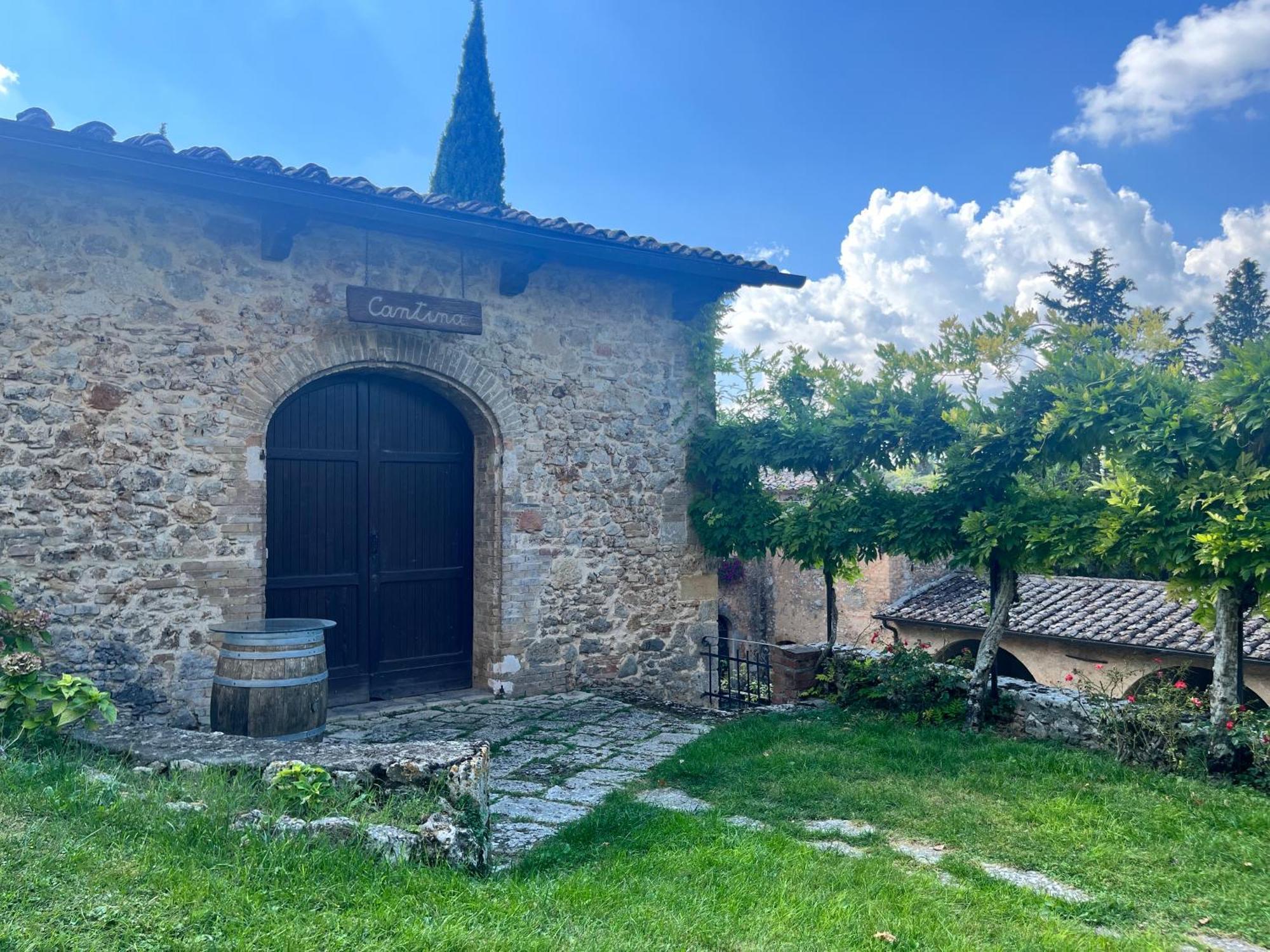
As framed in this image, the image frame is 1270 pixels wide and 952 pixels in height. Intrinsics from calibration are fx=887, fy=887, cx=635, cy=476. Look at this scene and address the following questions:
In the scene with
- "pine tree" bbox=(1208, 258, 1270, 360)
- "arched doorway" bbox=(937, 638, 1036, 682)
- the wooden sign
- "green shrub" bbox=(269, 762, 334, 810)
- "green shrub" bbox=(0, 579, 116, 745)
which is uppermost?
"pine tree" bbox=(1208, 258, 1270, 360)

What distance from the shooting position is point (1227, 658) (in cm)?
520

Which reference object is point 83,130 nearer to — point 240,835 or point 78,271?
point 78,271

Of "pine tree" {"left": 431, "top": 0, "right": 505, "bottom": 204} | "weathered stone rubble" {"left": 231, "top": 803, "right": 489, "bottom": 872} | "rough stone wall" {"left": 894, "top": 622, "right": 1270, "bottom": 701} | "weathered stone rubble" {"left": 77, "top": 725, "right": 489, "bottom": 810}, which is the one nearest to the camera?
"weathered stone rubble" {"left": 231, "top": 803, "right": 489, "bottom": 872}

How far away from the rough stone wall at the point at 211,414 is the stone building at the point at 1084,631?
25.1ft

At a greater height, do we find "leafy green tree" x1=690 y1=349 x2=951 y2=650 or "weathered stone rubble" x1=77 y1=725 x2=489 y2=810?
"leafy green tree" x1=690 y1=349 x2=951 y2=650

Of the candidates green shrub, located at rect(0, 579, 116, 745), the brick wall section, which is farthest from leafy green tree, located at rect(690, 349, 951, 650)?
green shrub, located at rect(0, 579, 116, 745)

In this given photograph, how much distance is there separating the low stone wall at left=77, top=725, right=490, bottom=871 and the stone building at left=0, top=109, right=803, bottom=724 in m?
2.10

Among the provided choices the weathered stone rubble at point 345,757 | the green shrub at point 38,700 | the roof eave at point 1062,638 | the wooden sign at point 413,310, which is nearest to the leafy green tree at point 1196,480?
the weathered stone rubble at point 345,757

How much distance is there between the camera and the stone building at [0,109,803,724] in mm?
5574

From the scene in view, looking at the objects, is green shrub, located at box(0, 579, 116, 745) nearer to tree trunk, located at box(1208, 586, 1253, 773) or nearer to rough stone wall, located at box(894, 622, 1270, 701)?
tree trunk, located at box(1208, 586, 1253, 773)

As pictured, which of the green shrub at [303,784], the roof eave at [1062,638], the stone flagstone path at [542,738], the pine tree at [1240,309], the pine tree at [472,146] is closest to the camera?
the green shrub at [303,784]

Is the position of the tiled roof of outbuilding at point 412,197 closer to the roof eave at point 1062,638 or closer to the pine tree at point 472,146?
the roof eave at point 1062,638

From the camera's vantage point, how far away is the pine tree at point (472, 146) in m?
16.1

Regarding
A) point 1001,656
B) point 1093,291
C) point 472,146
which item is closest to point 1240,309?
point 1093,291
